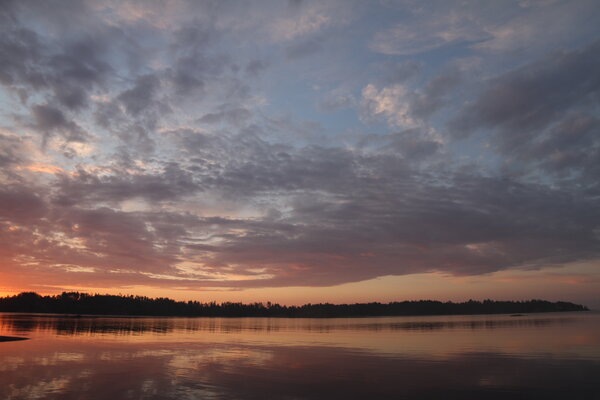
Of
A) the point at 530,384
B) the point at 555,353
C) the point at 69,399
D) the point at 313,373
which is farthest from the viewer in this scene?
the point at 555,353

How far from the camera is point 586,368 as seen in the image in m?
34.7

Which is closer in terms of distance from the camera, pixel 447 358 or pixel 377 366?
pixel 377 366

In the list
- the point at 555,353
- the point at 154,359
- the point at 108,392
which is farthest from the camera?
the point at 555,353

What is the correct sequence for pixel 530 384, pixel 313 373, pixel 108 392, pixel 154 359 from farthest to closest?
pixel 154 359 → pixel 313 373 → pixel 530 384 → pixel 108 392

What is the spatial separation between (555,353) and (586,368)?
484 inches

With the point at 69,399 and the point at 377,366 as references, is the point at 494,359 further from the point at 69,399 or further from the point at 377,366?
the point at 69,399

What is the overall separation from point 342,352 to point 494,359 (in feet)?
51.0

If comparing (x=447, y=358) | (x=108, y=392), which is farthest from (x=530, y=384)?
(x=108, y=392)

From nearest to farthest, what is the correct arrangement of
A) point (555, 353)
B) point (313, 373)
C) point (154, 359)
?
1. point (313, 373)
2. point (154, 359)
3. point (555, 353)

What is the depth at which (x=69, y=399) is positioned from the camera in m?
22.8

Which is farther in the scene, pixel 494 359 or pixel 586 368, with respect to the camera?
pixel 494 359

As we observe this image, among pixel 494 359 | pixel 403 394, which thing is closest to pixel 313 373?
pixel 403 394

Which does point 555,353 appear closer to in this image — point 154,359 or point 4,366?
point 154,359

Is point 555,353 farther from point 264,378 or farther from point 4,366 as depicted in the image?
point 4,366
